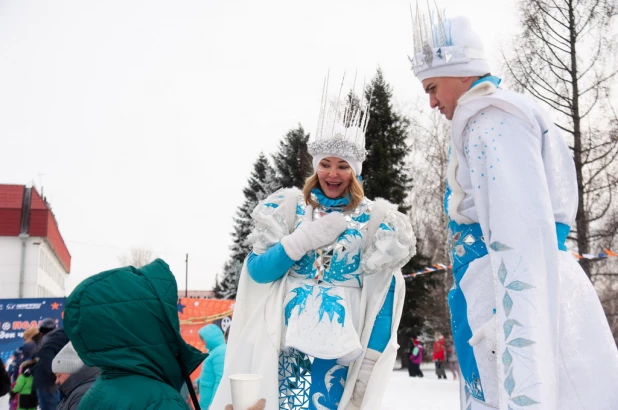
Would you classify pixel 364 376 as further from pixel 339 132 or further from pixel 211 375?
pixel 211 375

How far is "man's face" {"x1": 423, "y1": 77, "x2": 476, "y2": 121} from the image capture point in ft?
6.43

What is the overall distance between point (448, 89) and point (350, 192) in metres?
1.31

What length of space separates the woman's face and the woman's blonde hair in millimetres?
26

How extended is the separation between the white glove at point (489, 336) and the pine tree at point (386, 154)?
2204 cm

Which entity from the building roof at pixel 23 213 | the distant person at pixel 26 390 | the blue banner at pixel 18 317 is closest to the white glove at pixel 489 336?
the distant person at pixel 26 390

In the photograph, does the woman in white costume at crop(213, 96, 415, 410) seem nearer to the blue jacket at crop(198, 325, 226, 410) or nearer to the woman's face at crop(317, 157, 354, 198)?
the woman's face at crop(317, 157, 354, 198)

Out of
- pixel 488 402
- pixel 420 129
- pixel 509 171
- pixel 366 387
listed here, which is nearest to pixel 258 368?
pixel 366 387

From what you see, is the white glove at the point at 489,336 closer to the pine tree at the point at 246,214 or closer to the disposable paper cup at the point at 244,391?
the disposable paper cup at the point at 244,391

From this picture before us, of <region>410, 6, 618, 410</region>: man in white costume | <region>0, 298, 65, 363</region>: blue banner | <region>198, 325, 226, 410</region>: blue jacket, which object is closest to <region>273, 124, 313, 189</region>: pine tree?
<region>0, 298, 65, 363</region>: blue banner

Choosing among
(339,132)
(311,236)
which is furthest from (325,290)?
(339,132)

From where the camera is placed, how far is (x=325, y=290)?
2922 millimetres

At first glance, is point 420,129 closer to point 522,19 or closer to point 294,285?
point 522,19

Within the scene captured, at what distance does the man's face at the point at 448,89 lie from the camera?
1.96 meters

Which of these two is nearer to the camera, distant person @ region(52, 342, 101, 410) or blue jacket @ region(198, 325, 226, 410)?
distant person @ region(52, 342, 101, 410)
